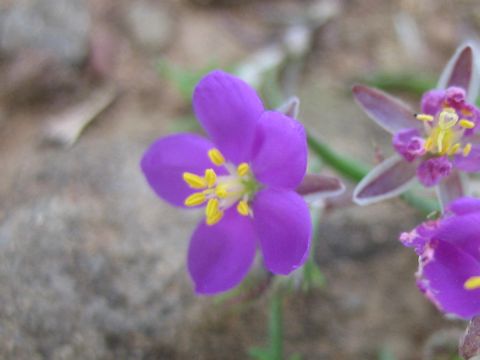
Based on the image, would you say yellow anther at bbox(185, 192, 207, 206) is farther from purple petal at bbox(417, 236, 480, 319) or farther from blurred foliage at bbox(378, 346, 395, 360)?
blurred foliage at bbox(378, 346, 395, 360)

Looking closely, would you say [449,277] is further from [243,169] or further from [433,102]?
[243,169]

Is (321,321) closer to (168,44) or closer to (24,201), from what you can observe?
(24,201)

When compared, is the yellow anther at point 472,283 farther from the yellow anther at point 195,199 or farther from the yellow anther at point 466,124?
the yellow anther at point 195,199

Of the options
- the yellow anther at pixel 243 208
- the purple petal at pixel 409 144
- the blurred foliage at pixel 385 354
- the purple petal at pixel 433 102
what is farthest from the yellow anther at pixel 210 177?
the blurred foliage at pixel 385 354

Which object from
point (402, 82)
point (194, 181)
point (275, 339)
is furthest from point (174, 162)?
point (402, 82)

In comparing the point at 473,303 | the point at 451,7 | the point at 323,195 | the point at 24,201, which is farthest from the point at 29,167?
the point at 451,7

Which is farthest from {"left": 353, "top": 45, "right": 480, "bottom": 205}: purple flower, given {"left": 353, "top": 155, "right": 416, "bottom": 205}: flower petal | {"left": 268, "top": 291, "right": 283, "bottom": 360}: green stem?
{"left": 268, "top": 291, "right": 283, "bottom": 360}: green stem
